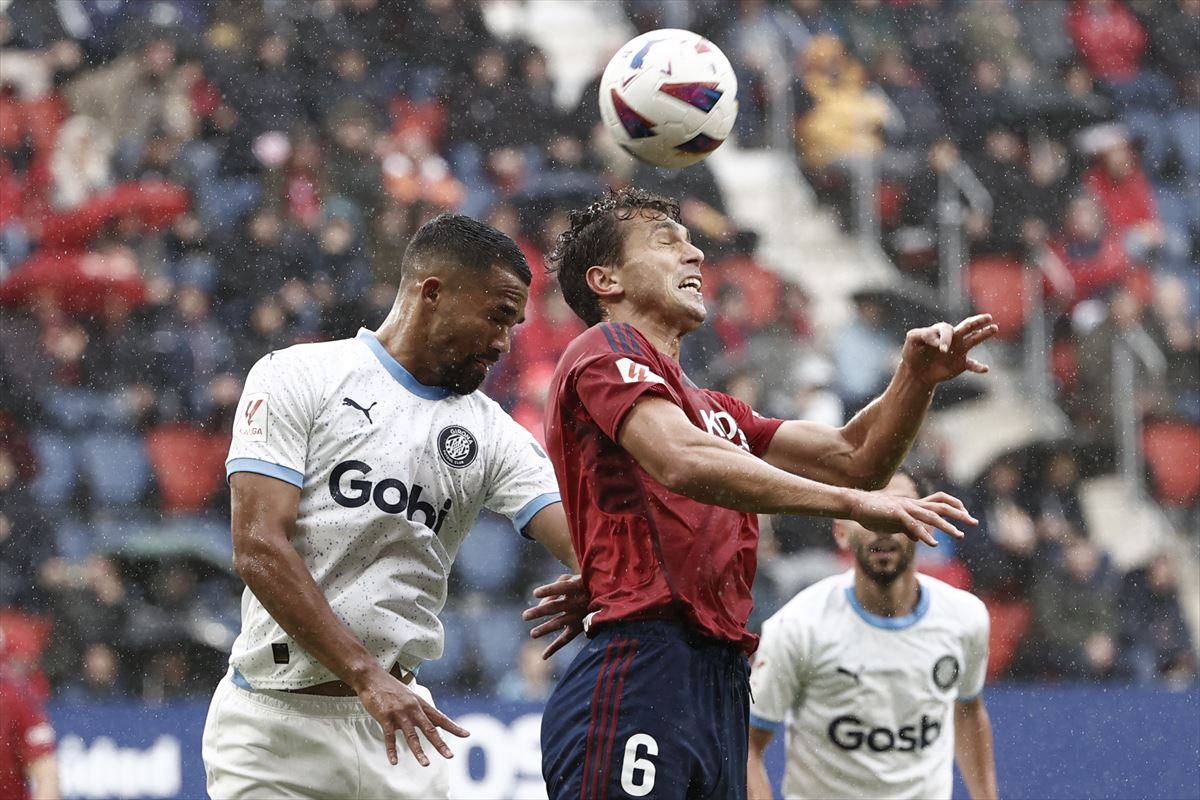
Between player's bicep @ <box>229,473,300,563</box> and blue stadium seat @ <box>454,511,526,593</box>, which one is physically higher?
player's bicep @ <box>229,473,300,563</box>

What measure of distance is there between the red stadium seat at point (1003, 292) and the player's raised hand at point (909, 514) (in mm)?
8656

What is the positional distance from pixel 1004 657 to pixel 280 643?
6.53m

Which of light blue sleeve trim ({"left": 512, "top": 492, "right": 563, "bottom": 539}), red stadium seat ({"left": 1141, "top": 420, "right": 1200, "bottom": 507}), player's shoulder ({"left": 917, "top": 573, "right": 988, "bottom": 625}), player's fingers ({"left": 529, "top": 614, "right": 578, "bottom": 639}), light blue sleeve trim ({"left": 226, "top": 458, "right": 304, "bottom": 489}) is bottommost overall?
red stadium seat ({"left": 1141, "top": 420, "right": 1200, "bottom": 507})

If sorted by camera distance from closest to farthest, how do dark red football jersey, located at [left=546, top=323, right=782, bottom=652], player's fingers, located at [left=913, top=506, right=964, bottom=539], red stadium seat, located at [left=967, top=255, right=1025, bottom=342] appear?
player's fingers, located at [left=913, top=506, right=964, bottom=539] → dark red football jersey, located at [left=546, top=323, right=782, bottom=652] → red stadium seat, located at [left=967, top=255, right=1025, bottom=342]

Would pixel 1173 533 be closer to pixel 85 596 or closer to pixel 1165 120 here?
pixel 1165 120

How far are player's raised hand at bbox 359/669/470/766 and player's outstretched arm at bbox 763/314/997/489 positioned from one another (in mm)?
1237

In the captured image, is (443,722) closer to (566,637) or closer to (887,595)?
(566,637)

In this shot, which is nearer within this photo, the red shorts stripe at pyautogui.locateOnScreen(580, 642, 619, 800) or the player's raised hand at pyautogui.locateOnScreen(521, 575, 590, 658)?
the red shorts stripe at pyautogui.locateOnScreen(580, 642, 619, 800)

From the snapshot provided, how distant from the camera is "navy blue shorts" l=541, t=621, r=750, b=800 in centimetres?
387

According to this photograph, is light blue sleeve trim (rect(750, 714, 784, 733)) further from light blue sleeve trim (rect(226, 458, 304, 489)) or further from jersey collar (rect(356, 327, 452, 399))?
light blue sleeve trim (rect(226, 458, 304, 489))

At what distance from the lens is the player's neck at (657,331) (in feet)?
14.1

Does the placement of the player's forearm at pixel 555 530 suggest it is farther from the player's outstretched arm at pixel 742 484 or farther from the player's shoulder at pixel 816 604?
the player's shoulder at pixel 816 604

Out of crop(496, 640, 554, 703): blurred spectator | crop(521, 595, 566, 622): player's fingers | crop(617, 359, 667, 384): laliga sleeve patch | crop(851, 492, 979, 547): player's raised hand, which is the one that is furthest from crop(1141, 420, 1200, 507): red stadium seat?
crop(851, 492, 979, 547): player's raised hand

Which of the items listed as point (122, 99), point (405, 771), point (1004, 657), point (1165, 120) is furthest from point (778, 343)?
point (405, 771)
